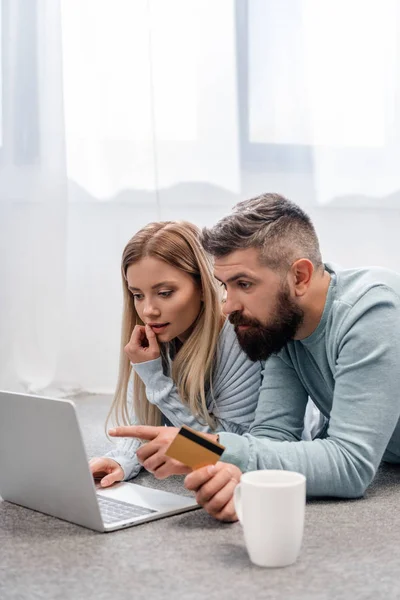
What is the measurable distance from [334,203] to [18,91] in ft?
3.23

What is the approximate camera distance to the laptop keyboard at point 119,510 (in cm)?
110

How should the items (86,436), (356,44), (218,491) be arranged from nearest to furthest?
1. (218,491)
2. (86,436)
3. (356,44)

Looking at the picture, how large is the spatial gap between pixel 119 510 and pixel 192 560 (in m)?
0.23

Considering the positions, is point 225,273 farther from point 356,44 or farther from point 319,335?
point 356,44

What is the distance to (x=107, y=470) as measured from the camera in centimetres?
133

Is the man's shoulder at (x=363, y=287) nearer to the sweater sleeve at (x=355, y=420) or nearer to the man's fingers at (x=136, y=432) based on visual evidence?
the sweater sleeve at (x=355, y=420)

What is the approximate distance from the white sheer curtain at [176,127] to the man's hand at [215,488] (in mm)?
1520

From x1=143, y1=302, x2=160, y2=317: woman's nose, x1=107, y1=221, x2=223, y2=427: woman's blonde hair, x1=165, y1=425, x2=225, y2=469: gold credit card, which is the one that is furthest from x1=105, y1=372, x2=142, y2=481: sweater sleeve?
x1=165, y1=425, x2=225, y2=469: gold credit card

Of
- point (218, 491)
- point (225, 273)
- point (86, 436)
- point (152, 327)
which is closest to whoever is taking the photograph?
point (218, 491)

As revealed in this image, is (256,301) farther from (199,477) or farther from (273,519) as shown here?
(273,519)

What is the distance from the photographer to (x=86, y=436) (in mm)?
1829

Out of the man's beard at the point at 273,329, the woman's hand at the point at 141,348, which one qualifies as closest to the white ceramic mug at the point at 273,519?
the man's beard at the point at 273,329

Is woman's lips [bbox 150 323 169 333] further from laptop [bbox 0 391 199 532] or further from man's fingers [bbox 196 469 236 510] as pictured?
man's fingers [bbox 196 469 236 510]

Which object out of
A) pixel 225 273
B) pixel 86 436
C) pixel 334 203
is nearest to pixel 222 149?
pixel 334 203
